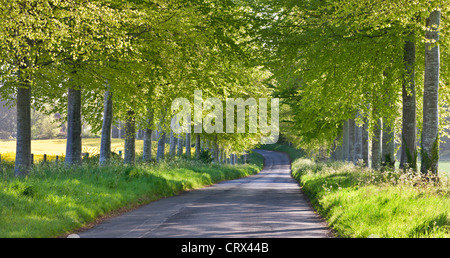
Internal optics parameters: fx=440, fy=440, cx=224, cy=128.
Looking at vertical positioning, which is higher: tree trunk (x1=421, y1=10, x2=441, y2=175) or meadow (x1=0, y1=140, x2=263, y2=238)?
tree trunk (x1=421, y1=10, x2=441, y2=175)

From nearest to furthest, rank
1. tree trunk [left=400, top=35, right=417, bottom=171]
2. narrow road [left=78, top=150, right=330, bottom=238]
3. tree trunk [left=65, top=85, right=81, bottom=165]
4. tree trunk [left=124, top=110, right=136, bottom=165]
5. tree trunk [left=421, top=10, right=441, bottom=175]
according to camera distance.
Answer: narrow road [left=78, top=150, right=330, bottom=238]
tree trunk [left=421, top=10, right=441, bottom=175]
tree trunk [left=400, top=35, right=417, bottom=171]
tree trunk [left=65, top=85, right=81, bottom=165]
tree trunk [left=124, top=110, right=136, bottom=165]

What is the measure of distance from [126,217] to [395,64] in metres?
11.5

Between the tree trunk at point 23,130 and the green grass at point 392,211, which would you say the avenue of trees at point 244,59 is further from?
the green grass at point 392,211

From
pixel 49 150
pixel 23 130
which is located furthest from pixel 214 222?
pixel 49 150

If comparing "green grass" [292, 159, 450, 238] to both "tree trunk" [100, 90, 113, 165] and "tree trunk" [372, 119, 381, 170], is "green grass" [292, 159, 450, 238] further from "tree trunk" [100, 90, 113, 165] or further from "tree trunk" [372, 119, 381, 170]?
"tree trunk" [100, 90, 113, 165]

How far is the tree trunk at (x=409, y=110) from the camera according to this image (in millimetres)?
15898

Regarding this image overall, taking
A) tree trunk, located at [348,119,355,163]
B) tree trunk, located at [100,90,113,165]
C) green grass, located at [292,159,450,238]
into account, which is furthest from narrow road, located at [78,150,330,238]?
tree trunk, located at [348,119,355,163]

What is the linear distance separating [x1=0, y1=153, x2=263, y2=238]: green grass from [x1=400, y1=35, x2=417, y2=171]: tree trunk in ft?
31.4

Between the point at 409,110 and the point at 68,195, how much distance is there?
1213 cm

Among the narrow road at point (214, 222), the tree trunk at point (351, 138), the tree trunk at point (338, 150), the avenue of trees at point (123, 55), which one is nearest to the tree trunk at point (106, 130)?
the avenue of trees at point (123, 55)

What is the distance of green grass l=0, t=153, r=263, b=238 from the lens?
9.43 m
